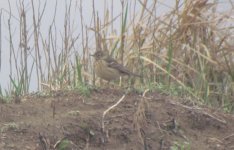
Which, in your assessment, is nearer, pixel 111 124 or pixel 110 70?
pixel 111 124

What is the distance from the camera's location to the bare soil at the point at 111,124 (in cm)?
470

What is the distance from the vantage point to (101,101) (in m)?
5.51

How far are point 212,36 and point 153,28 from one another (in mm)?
765

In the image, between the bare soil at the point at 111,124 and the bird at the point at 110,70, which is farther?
the bird at the point at 110,70

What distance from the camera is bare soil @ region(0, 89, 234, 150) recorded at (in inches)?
185

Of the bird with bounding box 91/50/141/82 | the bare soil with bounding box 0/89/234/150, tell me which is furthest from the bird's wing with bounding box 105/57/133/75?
the bare soil with bounding box 0/89/234/150

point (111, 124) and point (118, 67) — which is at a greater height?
point (118, 67)

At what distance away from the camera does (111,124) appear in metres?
5.00

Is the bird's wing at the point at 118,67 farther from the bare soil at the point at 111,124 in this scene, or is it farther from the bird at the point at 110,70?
the bare soil at the point at 111,124

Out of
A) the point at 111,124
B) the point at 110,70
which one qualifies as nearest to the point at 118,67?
the point at 110,70

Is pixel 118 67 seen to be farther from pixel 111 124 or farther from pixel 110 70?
pixel 111 124

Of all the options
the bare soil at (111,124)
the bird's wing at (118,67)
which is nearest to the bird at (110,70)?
the bird's wing at (118,67)

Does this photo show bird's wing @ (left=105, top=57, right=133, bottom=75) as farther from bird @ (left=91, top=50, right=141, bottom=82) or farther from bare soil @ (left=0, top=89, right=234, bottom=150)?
bare soil @ (left=0, top=89, right=234, bottom=150)

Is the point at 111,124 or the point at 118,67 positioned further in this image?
the point at 118,67
